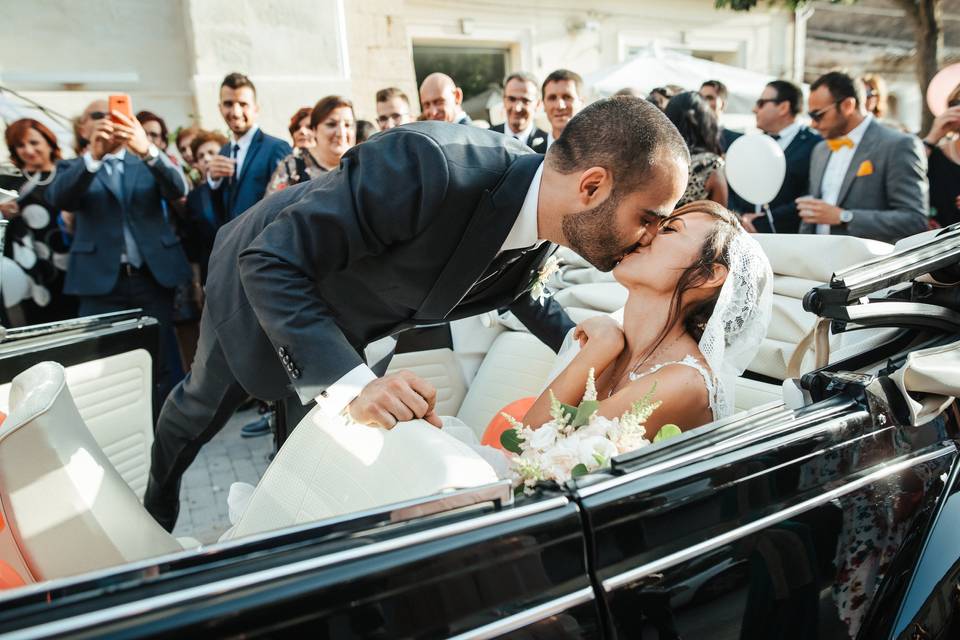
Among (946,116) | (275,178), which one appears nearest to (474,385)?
(275,178)

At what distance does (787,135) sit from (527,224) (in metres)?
3.61

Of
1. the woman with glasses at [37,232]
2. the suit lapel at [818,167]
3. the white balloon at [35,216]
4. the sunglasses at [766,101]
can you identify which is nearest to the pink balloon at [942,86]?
the suit lapel at [818,167]

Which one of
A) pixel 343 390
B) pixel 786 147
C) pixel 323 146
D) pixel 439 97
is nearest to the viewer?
pixel 343 390

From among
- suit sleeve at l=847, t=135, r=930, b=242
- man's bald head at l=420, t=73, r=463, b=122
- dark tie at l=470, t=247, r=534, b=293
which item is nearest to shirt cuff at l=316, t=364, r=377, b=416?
dark tie at l=470, t=247, r=534, b=293

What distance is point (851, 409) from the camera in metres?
1.42

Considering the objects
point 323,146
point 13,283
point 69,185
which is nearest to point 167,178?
point 69,185

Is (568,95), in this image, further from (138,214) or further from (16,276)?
(16,276)

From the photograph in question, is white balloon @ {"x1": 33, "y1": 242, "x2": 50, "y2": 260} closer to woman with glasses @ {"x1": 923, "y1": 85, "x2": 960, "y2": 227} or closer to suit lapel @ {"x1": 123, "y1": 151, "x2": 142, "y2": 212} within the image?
suit lapel @ {"x1": 123, "y1": 151, "x2": 142, "y2": 212}

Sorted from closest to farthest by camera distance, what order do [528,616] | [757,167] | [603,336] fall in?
[528,616], [603,336], [757,167]

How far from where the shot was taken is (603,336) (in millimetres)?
2289

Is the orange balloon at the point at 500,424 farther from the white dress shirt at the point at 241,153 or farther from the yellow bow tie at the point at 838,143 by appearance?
the white dress shirt at the point at 241,153

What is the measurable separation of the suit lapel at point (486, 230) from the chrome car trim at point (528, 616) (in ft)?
3.64

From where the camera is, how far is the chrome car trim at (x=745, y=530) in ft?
3.69

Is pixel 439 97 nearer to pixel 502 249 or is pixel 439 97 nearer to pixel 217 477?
pixel 217 477
